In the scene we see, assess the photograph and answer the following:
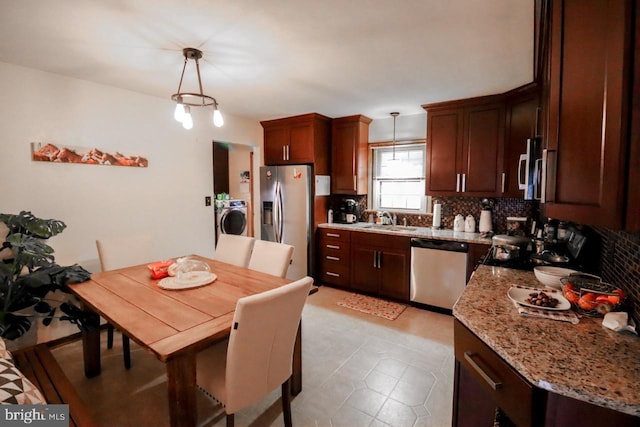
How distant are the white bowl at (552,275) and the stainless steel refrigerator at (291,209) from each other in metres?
2.69

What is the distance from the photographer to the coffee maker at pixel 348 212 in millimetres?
4112

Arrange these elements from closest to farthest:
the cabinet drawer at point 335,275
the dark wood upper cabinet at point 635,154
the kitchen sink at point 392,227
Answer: the dark wood upper cabinet at point 635,154 → the kitchen sink at point 392,227 → the cabinet drawer at point 335,275

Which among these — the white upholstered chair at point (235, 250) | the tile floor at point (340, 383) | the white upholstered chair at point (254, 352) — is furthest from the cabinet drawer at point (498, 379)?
the white upholstered chair at point (235, 250)

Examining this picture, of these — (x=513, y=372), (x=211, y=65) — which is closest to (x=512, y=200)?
(x=513, y=372)

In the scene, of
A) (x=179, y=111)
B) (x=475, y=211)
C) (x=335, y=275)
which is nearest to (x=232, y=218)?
(x=335, y=275)

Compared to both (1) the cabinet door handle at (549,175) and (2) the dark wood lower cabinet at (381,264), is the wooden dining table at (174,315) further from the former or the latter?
(2) the dark wood lower cabinet at (381,264)

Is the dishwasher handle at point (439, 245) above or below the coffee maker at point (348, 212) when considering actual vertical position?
below

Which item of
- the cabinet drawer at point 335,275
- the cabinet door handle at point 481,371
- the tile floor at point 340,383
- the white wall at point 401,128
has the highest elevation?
the white wall at point 401,128

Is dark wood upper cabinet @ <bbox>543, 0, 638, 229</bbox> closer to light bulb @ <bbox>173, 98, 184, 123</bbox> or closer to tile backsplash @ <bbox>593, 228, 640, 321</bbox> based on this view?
tile backsplash @ <bbox>593, 228, 640, 321</bbox>

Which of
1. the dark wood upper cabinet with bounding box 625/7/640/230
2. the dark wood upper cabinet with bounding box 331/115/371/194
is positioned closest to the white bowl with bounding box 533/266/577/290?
the dark wood upper cabinet with bounding box 625/7/640/230

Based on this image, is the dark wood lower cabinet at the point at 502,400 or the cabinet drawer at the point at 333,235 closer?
the dark wood lower cabinet at the point at 502,400

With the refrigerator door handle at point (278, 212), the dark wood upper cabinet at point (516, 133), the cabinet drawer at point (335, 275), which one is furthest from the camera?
the refrigerator door handle at point (278, 212)

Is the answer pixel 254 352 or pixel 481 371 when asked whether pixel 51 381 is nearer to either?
pixel 254 352

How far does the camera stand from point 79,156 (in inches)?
104
